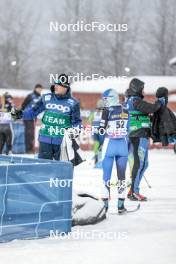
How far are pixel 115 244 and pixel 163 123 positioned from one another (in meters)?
3.29

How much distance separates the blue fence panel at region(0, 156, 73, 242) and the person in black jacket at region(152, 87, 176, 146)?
9.44 ft

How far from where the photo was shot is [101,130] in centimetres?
897

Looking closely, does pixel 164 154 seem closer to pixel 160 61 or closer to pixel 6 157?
pixel 6 157

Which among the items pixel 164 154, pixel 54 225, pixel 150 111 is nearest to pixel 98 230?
pixel 54 225

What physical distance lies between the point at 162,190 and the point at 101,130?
2977 mm

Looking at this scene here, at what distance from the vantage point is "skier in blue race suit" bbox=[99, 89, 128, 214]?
8812 millimetres

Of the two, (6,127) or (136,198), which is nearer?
(136,198)

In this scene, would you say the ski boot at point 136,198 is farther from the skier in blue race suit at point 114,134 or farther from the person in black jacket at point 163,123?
the skier in blue race suit at point 114,134

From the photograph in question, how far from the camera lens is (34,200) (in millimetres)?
7047

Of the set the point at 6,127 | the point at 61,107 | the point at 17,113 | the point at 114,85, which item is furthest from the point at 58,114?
the point at 114,85

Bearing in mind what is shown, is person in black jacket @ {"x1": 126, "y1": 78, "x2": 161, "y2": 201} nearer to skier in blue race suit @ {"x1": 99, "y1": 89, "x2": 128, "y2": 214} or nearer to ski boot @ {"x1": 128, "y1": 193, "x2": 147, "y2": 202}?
ski boot @ {"x1": 128, "y1": 193, "x2": 147, "y2": 202}

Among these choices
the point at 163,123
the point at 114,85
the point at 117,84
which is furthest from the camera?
the point at 114,85

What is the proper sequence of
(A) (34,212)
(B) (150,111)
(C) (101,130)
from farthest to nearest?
1. (B) (150,111)
2. (C) (101,130)
3. (A) (34,212)

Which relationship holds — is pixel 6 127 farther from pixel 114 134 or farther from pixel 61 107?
pixel 61 107
